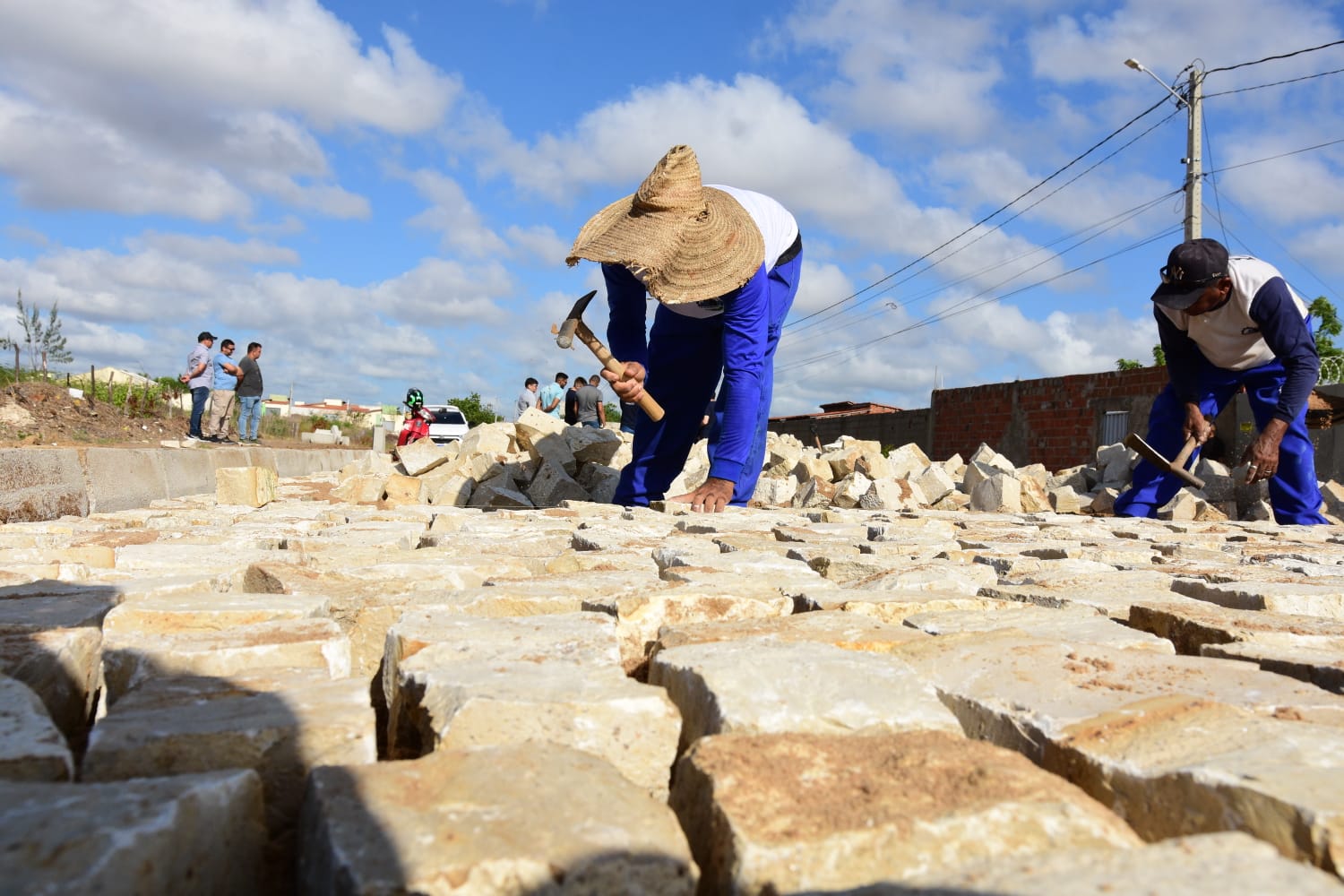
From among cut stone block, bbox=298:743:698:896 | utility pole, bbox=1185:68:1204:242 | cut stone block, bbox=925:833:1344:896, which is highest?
utility pole, bbox=1185:68:1204:242

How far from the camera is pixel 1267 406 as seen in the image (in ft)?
16.7

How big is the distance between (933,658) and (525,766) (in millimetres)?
729

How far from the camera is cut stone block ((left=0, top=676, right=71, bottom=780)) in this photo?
977 millimetres

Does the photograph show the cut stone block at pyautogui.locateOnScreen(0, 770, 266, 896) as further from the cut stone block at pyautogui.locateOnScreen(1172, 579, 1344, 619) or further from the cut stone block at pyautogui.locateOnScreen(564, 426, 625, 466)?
the cut stone block at pyautogui.locateOnScreen(564, 426, 625, 466)

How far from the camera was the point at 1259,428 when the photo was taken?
520 centimetres

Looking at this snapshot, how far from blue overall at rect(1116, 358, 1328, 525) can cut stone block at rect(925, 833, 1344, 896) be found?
4.75 metres

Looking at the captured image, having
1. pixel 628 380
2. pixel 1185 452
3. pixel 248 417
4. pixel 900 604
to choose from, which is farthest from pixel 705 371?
pixel 248 417

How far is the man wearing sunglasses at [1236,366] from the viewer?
4.64m

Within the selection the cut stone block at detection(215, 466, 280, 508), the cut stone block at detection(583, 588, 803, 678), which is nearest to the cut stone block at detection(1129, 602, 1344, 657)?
the cut stone block at detection(583, 588, 803, 678)

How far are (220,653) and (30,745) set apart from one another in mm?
385

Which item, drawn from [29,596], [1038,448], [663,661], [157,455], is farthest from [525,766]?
[1038,448]

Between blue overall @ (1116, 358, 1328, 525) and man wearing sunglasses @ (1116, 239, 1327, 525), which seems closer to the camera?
man wearing sunglasses @ (1116, 239, 1327, 525)

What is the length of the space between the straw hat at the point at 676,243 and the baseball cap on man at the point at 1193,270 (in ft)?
7.03

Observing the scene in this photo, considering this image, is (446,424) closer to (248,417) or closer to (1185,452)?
(248,417)
